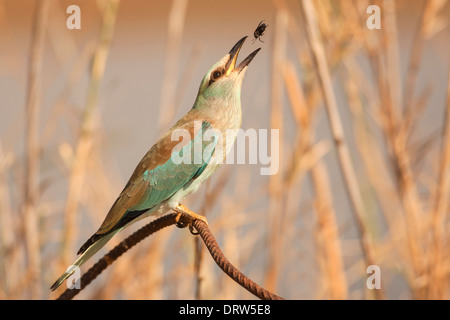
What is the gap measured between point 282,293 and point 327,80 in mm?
1784

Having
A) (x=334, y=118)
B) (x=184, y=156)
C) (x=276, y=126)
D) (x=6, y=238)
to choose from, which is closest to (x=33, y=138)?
(x=6, y=238)

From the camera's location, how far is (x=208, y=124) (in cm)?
177

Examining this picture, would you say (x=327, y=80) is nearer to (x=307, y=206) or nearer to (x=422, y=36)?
(x=422, y=36)

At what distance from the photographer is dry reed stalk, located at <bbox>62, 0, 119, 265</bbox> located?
2.40 metres

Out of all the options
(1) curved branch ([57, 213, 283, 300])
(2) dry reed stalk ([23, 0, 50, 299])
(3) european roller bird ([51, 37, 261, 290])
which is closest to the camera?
(1) curved branch ([57, 213, 283, 300])

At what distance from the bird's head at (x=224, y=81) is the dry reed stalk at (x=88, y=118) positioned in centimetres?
77

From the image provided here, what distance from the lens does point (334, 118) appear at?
219 cm

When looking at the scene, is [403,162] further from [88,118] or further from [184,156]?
[88,118]

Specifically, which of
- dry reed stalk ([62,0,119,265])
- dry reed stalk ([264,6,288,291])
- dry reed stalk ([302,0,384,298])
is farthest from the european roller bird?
dry reed stalk ([264,6,288,291])

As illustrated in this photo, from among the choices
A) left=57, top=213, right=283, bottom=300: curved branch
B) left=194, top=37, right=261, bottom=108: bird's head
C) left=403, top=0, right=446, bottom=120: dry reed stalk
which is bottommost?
left=57, top=213, right=283, bottom=300: curved branch

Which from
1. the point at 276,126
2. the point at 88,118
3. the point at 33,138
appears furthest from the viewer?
the point at 276,126

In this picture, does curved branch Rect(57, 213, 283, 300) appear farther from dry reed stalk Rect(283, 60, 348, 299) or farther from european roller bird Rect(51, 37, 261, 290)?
dry reed stalk Rect(283, 60, 348, 299)

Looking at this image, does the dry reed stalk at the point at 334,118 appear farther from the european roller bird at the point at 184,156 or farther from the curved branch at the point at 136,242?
the curved branch at the point at 136,242

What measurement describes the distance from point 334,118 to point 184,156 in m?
0.66
